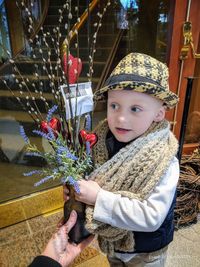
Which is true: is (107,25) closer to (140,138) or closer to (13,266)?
(140,138)

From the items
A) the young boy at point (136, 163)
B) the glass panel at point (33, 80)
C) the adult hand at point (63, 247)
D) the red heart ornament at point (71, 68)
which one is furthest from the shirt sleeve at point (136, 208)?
the glass panel at point (33, 80)

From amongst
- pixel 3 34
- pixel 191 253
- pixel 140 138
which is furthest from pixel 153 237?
pixel 3 34

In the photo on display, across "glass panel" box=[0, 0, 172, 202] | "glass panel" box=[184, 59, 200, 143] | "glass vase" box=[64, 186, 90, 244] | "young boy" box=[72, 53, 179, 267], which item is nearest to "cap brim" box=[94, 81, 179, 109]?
"young boy" box=[72, 53, 179, 267]

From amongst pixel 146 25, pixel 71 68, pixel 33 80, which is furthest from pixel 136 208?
pixel 146 25

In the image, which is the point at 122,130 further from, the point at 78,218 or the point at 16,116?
the point at 16,116

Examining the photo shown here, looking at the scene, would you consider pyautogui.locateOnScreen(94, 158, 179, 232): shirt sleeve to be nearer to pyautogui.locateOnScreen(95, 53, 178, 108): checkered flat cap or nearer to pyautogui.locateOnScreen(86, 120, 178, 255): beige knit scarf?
pyautogui.locateOnScreen(86, 120, 178, 255): beige knit scarf

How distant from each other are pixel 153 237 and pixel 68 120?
0.48 m

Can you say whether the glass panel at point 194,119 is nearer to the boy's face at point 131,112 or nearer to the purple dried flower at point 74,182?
the boy's face at point 131,112

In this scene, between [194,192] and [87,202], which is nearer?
[87,202]

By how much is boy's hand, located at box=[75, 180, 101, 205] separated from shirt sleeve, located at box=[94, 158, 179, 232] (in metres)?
0.01

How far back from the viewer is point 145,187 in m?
0.70

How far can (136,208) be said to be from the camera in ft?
2.31

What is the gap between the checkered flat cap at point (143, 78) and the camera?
2.22ft

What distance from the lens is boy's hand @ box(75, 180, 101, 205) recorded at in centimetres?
73
